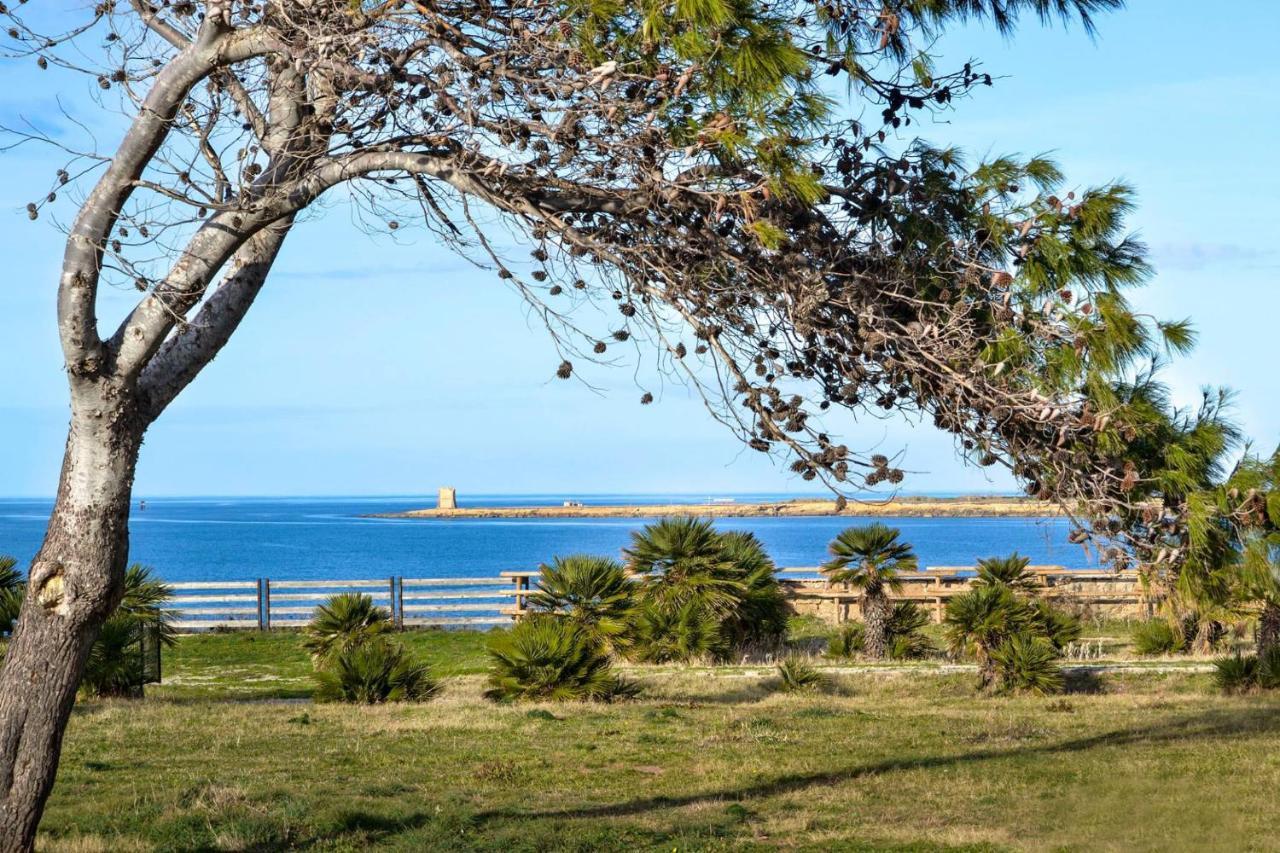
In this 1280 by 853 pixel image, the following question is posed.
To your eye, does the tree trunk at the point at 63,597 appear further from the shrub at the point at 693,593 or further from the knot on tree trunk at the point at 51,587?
the shrub at the point at 693,593

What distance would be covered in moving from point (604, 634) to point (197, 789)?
863 centimetres

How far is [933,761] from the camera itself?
10.4 m

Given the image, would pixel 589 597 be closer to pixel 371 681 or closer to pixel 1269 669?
pixel 371 681

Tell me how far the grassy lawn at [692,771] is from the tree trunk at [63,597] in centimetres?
134

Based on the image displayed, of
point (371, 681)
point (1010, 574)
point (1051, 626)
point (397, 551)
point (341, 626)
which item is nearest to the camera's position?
point (371, 681)

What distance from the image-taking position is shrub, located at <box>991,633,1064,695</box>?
48.6 ft

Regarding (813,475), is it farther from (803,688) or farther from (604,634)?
(604,634)

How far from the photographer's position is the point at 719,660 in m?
19.2

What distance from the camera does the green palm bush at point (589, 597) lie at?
56.0ft

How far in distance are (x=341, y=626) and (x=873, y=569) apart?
298 inches

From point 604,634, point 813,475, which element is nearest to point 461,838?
point 813,475

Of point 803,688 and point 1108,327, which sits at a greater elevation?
point 1108,327

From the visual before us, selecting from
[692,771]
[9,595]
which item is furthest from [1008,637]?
[9,595]

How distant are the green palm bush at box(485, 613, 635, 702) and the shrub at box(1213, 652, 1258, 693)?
261 inches
